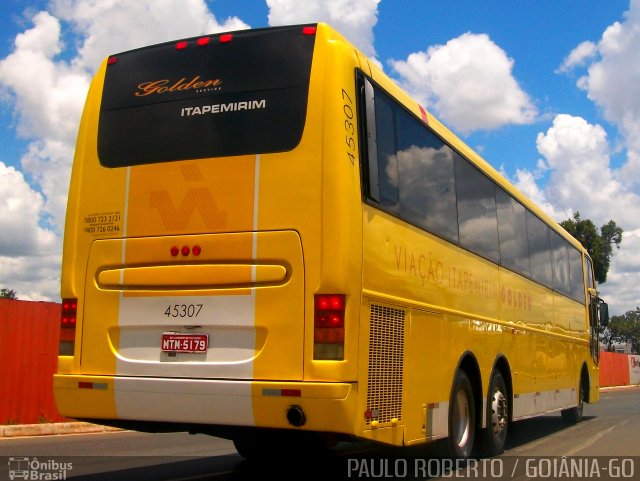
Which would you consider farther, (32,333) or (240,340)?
(32,333)

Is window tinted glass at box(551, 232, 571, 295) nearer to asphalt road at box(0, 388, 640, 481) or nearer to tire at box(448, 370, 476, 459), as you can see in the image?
asphalt road at box(0, 388, 640, 481)

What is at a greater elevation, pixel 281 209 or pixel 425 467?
pixel 281 209

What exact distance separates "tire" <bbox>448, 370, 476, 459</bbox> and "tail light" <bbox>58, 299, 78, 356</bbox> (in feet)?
13.2

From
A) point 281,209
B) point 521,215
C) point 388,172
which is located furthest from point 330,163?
point 521,215

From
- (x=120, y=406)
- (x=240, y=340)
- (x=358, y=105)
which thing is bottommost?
(x=120, y=406)

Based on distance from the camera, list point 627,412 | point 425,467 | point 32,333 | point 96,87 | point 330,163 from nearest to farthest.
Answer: point 330,163 → point 96,87 → point 425,467 → point 32,333 → point 627,412

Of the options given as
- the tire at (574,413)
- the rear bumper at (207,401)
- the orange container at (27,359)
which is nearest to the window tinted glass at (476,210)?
the rear bumper at (207,401)

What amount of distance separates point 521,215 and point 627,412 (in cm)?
998

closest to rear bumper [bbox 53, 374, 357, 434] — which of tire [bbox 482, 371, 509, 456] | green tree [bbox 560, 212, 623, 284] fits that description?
tire [bbox 482, 371, 509, 456]

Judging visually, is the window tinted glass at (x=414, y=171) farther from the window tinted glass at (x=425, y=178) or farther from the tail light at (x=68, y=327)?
the tail light at (x=68, y=327)

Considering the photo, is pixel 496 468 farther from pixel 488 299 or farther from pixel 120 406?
pixel 120 406

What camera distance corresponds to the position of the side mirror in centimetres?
1764

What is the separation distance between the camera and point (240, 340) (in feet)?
20.0

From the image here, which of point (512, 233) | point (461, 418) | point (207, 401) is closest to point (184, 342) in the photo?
point (207, 401)
